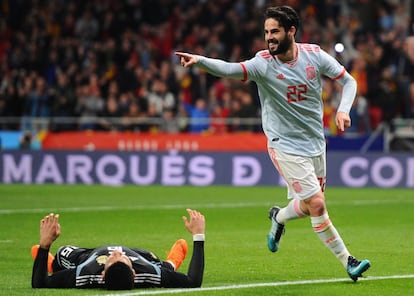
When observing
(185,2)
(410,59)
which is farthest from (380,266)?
(185,2)

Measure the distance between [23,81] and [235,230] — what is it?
15.2 metres

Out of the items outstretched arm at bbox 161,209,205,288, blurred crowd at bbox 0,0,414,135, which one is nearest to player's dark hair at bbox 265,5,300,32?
outstretched arm at bbox 161,209,205,288

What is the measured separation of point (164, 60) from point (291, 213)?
18540 millimetres

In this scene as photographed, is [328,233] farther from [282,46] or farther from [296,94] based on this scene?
[282,46]

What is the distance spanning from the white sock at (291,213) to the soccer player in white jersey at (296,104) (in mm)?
523

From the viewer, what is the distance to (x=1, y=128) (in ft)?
91.4

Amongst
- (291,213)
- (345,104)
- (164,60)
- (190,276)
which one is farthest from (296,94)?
(164,60)

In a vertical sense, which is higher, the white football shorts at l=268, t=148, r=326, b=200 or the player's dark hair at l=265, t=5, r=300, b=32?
the player's dark hair at l=265, t=5, r=300, b=32

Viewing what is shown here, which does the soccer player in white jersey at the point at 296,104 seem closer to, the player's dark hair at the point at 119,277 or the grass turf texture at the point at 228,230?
the grass turf texture at the point at 228,230

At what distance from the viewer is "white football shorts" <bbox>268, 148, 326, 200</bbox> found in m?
9.88

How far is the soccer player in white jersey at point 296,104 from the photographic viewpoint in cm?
985

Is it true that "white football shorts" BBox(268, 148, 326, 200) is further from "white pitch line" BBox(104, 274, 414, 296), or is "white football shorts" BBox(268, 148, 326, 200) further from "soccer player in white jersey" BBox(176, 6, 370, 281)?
"white pitch line" BBox(104, 274, 414, 296)

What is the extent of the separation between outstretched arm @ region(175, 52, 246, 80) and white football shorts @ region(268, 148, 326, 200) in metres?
0.86

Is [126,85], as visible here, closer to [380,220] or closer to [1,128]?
[1,128]
